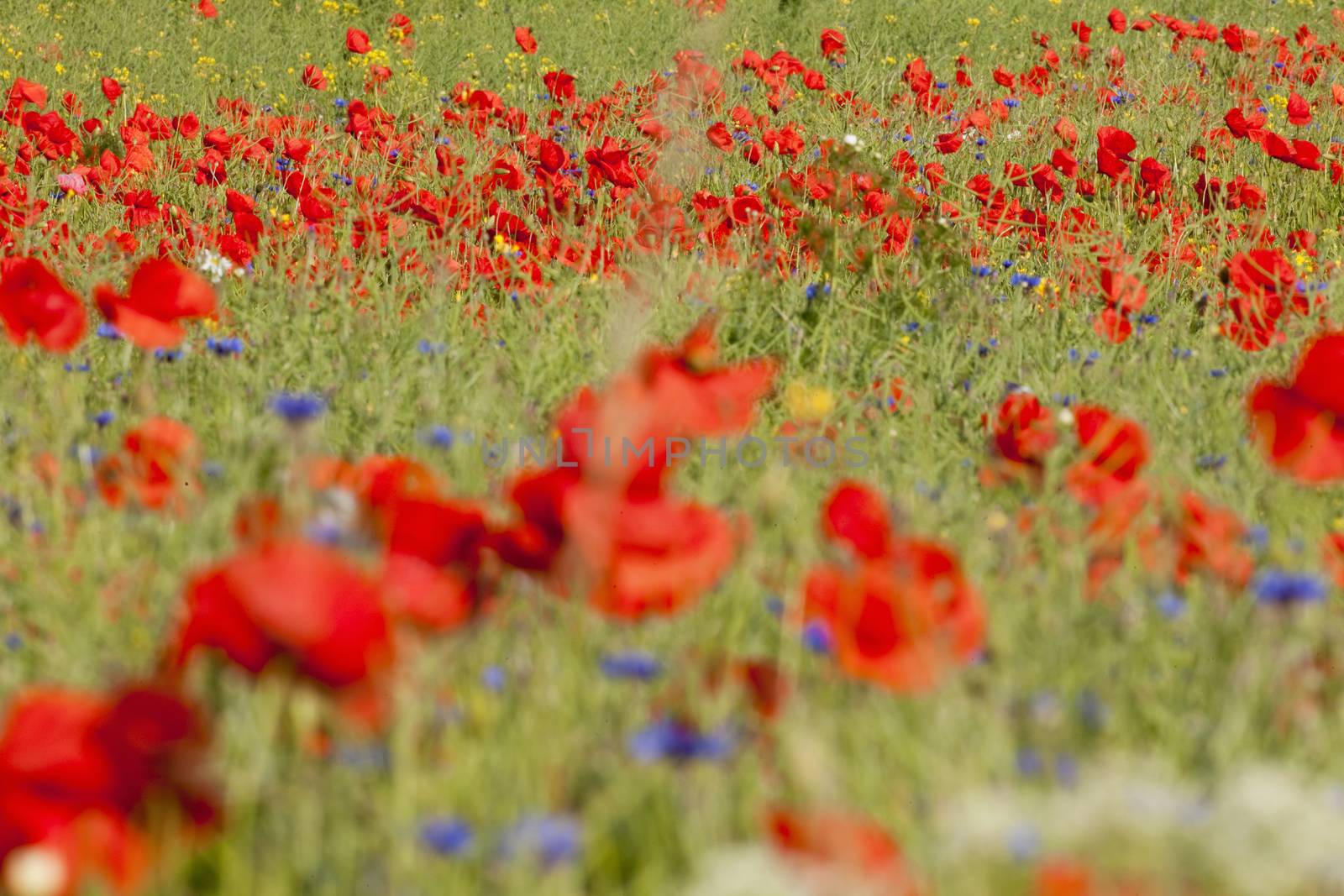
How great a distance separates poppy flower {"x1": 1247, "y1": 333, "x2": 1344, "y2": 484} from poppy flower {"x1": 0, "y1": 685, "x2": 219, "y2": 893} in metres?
1.16

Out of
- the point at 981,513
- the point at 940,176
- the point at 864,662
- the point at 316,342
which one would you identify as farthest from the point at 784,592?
the point at 940,176

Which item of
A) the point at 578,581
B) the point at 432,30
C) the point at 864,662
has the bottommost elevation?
the point at 864,662

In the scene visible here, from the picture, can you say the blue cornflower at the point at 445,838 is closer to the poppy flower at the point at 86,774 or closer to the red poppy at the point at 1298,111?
the poppy flower at the point at 86,774

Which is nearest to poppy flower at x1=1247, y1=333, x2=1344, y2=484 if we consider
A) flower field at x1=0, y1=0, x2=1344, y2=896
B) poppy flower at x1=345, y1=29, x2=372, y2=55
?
flower field at x1=0, y1=0, x2=1344, y2=896

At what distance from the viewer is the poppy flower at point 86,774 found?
879mm

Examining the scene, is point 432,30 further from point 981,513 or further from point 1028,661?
point 1028,661

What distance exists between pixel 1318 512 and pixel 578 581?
3.89 ft

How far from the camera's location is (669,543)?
109 centimetres

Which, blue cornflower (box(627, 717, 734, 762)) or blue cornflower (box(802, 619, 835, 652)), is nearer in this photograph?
blue cornflower (box(627, 717, 734, 762))

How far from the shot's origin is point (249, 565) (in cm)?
86

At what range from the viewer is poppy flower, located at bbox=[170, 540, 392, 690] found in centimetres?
86

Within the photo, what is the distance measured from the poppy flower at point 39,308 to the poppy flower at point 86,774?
1.04 metres

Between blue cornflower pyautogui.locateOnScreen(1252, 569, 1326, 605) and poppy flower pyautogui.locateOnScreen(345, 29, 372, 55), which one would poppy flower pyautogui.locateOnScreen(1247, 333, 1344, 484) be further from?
poppy flower pyautogui.locateOnScreen(345, 29, 372, 55)

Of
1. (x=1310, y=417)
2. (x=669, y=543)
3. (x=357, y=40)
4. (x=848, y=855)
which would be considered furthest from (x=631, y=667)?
(x=357, y=40)
